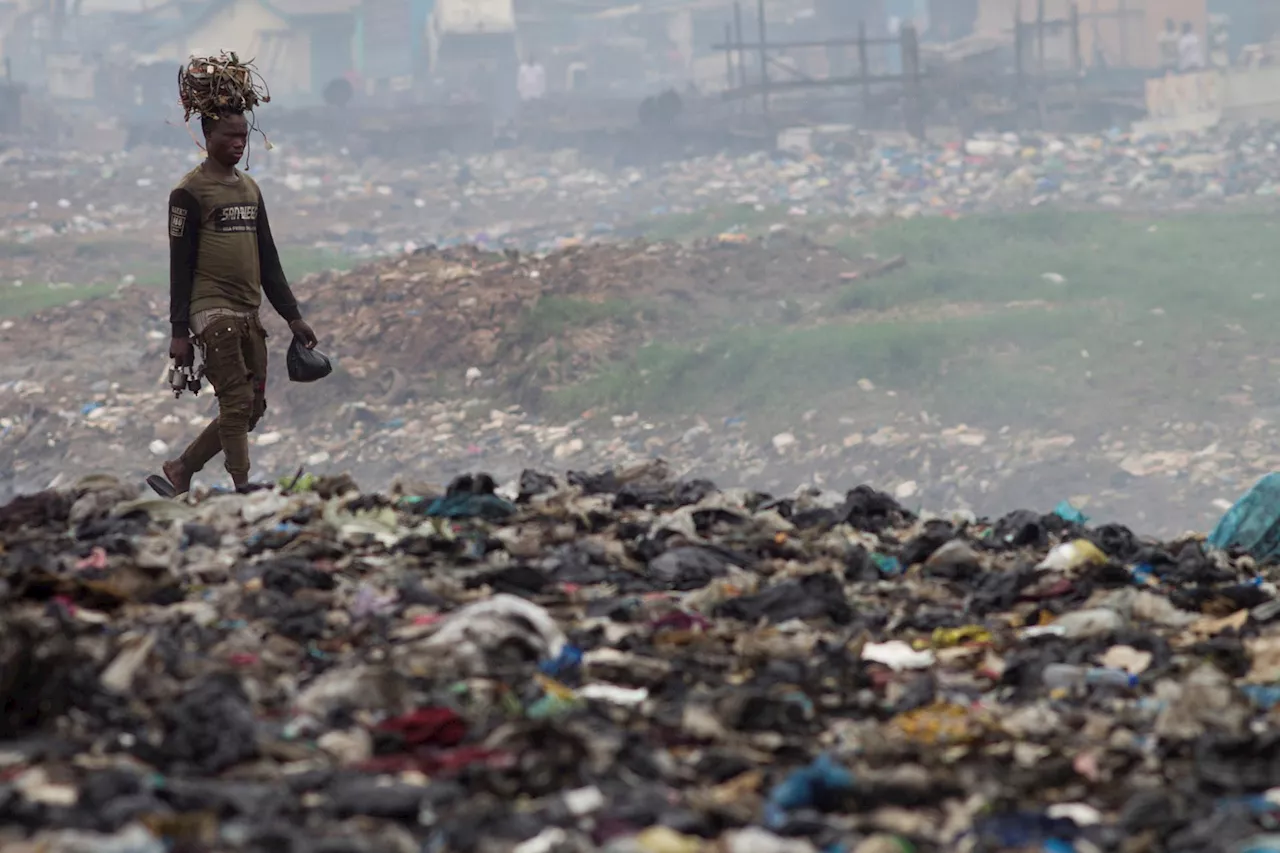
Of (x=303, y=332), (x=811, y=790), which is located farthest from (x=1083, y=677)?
(x=303, y=332)

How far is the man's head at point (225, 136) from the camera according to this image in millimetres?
5461

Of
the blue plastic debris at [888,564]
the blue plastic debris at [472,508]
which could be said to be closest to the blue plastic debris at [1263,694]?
the blue plastic debris at [888,564]

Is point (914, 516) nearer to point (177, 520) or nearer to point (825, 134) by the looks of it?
point (177, 520)

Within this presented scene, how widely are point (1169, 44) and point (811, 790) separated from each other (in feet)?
104

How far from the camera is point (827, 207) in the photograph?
21625mm

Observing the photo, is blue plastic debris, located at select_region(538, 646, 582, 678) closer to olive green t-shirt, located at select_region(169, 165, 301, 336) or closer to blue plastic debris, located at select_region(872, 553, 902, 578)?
blue plastic debris, located at select_region(872, 553, 902, 578)

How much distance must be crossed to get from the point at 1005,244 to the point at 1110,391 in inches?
201

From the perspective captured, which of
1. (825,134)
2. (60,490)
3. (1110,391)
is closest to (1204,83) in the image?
(825,134)

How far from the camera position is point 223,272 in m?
5.62

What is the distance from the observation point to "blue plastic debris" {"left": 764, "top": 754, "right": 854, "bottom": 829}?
9.57 ft

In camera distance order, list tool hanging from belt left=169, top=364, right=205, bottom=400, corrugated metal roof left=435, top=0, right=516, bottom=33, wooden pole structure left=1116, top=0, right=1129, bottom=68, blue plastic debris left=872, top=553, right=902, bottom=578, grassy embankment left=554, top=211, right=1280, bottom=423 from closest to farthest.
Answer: blue plastic debris left=872, top=553, right=902, bottom=578 < tool hanging from belt left=169, top=364, right=205, bottom=400 < grassy embankment left=554, top=211, right=1280, bottom=423 < wooden pole structure left=1116, top=0, right=1129, bottom=68 < corrugated metal roof left=435, top=0, right=516, bottom=33

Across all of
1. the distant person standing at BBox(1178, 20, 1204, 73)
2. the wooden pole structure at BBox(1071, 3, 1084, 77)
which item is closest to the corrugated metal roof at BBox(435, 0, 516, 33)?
the wooden pole structure at BBox(1071, 3, 1084, 77)

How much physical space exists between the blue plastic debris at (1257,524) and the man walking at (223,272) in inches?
150

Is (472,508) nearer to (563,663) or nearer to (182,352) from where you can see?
(182,352)
